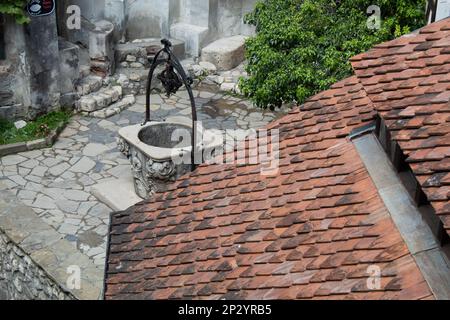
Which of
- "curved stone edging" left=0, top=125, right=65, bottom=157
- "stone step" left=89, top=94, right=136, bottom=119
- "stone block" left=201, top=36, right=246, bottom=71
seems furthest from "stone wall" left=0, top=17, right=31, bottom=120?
"stone block" left=201, top=36, right=246, bottom=71

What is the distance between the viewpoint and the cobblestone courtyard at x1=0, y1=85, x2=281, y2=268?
1225 centimetres

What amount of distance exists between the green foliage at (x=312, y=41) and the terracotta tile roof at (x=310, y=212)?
2932 millimetres

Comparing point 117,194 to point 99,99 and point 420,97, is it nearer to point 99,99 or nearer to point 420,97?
point 99,99

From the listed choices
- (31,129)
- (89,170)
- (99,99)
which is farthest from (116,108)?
(89,170)

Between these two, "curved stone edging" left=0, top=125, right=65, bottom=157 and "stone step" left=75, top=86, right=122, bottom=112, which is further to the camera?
"stone step" left=75, top=86, right=122, bottom=112

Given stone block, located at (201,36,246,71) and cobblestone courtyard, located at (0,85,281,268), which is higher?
stone block, located at (201,36,246,71)

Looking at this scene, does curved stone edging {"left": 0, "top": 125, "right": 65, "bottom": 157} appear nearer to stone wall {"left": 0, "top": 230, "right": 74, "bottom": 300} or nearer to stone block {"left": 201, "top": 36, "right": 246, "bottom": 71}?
stone wall {"left": 0, "top": 230, "right": 74, "bottom": 300}

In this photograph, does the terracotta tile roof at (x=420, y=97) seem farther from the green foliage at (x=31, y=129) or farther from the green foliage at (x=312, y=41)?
the green foliage at (x=31, y=129)

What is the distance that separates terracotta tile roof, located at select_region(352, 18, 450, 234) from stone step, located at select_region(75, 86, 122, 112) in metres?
9.38

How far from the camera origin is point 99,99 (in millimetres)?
15875

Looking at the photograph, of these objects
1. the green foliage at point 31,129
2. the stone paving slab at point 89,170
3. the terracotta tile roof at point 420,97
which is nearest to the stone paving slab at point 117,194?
the stone paving slab at point 89,170

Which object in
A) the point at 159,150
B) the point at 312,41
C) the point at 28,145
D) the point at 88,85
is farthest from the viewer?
the point at 88,85

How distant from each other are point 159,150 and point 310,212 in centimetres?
574
